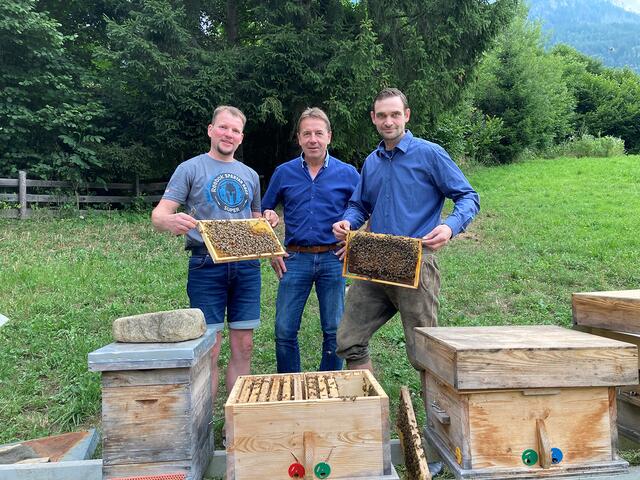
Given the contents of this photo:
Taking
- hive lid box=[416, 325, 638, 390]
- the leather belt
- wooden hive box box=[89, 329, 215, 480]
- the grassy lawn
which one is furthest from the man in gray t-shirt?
hive lid box=[416, 325, 638, 390]

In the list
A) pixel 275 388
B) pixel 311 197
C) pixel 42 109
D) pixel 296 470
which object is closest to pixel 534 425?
pixel 296 470

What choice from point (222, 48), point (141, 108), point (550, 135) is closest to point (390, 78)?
point (222, 48)

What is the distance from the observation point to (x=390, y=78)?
38.6 ft

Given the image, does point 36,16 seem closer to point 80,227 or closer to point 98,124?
point 98,124

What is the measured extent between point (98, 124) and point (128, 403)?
1248 centimetres

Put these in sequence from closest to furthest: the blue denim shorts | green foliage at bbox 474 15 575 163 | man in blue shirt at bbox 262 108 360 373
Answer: the blue denim shorts, man in blue shirt at bbox 262 108 360 373, green foliage at bbox 474 15 575 163

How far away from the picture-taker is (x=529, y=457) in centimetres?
254

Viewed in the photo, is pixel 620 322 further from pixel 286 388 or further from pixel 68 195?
pixel 68 195

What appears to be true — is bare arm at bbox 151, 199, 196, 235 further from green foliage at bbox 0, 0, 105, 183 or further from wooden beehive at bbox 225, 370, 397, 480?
green foliage at bbox 0, 0, 105, 183

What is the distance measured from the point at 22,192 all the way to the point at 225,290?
10380 mm

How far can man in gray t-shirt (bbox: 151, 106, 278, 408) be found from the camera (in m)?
3.51

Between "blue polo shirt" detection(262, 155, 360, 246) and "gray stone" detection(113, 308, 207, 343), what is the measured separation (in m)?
1.21

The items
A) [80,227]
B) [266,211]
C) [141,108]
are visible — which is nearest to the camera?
[266,211]

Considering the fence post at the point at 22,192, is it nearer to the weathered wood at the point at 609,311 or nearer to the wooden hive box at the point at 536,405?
the wooden hive box at the point at 536,405
